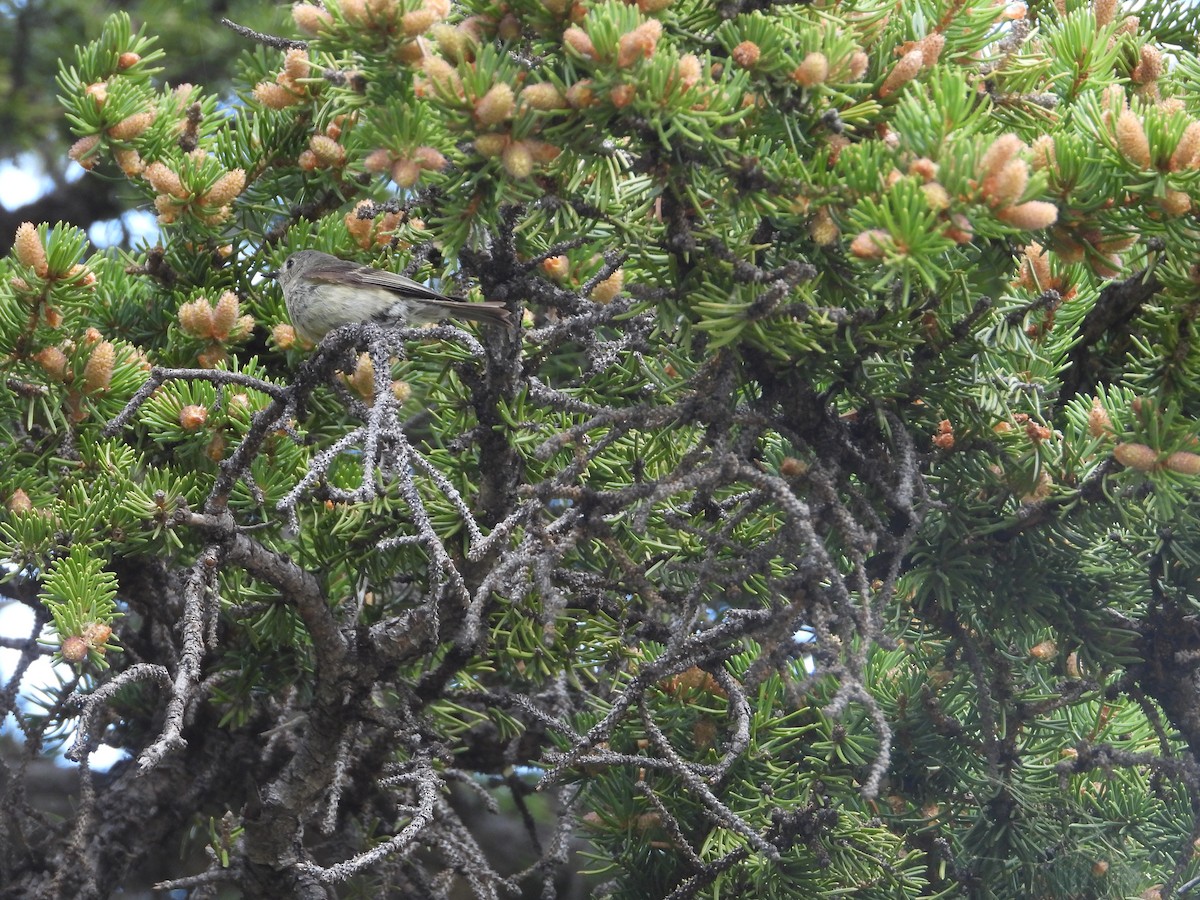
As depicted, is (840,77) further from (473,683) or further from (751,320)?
(473,683)

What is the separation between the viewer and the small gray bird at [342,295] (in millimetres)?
2863

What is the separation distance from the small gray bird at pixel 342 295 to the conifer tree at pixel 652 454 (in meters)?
0.07

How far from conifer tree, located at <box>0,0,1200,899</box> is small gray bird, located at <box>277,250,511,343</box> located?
0.07 m

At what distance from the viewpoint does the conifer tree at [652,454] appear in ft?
5.77

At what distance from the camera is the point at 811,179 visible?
178cm

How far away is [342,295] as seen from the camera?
132 inches

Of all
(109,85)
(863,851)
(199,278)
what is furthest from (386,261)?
(863,851)

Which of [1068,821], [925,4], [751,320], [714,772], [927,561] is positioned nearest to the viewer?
[751,320]

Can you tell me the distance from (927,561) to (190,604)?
133 centimetres

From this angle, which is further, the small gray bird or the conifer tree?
the small gray bird

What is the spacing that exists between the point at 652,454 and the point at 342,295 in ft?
4.02

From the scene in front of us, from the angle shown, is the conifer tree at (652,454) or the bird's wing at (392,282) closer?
the conifer tree at (652,454)

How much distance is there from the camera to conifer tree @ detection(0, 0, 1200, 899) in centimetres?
176

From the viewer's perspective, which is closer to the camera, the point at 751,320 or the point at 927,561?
the point at 751,320
